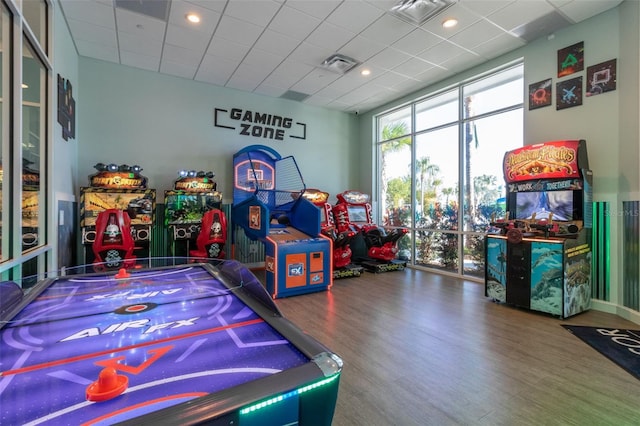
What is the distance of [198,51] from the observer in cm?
450

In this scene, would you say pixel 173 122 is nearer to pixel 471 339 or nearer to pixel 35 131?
pixel 35 131

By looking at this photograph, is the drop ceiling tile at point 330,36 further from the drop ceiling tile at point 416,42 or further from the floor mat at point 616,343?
the floor mat at point 616,343

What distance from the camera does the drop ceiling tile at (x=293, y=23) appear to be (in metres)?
3.63

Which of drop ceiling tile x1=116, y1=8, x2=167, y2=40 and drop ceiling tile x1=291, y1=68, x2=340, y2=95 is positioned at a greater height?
drop ceiling tile x1=291, y1=68, x2=340, y2=95

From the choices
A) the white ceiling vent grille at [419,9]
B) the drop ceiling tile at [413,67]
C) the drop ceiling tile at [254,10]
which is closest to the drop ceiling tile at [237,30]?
the drop ceiling tile at [254,10]

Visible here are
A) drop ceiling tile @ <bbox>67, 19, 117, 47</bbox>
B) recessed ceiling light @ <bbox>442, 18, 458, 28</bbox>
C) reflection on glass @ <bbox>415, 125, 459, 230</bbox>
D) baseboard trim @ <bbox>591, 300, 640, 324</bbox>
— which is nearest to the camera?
baseboard trim @ <bbox>591, 300, 640, 324</bbox>

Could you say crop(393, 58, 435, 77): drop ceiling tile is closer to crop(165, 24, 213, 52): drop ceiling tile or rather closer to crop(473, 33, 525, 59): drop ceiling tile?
crop(473, 33, 525, 59): drop ceiling tile

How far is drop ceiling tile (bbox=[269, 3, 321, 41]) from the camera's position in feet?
11.9

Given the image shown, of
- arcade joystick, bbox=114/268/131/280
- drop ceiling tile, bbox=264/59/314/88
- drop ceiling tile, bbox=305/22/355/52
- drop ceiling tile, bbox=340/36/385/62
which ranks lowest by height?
arcade joystick, bbox=114/268/131/280

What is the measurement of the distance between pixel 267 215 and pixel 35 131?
2624 mm

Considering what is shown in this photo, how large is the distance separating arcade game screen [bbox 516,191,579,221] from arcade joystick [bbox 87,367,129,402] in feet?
14.4

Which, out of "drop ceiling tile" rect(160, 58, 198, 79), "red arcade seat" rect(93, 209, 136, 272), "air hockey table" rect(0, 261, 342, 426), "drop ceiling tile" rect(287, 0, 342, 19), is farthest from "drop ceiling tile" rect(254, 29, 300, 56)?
"air hockey table" rect(0, 261, 342, 426)

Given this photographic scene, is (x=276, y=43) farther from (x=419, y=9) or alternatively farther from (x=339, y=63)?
(x=419, y=9)

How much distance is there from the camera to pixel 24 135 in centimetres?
261
